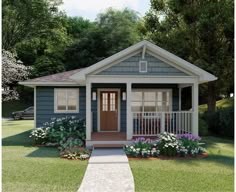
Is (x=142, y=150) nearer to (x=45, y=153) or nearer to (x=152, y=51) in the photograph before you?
(x=45, y=153)

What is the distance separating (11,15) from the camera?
101ft

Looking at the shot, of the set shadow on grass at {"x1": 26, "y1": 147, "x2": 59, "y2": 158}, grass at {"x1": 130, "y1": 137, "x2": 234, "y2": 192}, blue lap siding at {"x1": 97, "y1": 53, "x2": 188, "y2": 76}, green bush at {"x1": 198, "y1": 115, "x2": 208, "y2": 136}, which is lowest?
grass at {"x1": 130, "y1": 137, "x2": 234, "y2": 192}

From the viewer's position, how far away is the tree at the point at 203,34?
688 inches

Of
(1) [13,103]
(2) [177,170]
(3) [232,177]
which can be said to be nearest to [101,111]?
(2) [177,170]

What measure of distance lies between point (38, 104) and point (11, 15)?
63.4 ft

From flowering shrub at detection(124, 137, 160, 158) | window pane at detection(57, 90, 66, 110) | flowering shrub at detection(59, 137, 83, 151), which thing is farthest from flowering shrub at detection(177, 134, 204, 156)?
window pane at detection(57, 90, 66, 110)

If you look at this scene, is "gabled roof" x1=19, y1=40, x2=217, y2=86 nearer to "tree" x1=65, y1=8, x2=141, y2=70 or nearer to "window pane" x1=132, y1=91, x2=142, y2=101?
"window pane" x1=132, y1=91, x2=142, y2=101

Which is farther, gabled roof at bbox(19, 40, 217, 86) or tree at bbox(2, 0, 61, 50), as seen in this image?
tree at bbox(2, 0, 61, 50)

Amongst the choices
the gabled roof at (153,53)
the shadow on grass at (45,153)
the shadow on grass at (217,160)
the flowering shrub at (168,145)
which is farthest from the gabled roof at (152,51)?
the shadow on grass at (217,160)

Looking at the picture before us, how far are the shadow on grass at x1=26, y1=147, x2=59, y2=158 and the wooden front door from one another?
11.9 ft

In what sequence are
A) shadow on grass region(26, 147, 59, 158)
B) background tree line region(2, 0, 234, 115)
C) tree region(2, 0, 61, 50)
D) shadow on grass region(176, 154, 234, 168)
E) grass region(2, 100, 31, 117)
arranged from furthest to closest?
grass region(2, 100, 31, 117)
tree region(2, 0, 61, 50)
background tree line region(2, 0, 234, 115)
shadow on grass region(26, 147, 59, 158)
shadow on grass region(176, 154, 234, 168)

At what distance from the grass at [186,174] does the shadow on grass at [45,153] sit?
9.08ft

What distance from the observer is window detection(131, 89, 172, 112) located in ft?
47.9

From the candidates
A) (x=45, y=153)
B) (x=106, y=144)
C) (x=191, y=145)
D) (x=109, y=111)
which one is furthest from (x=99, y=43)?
(x=191, y=145)
